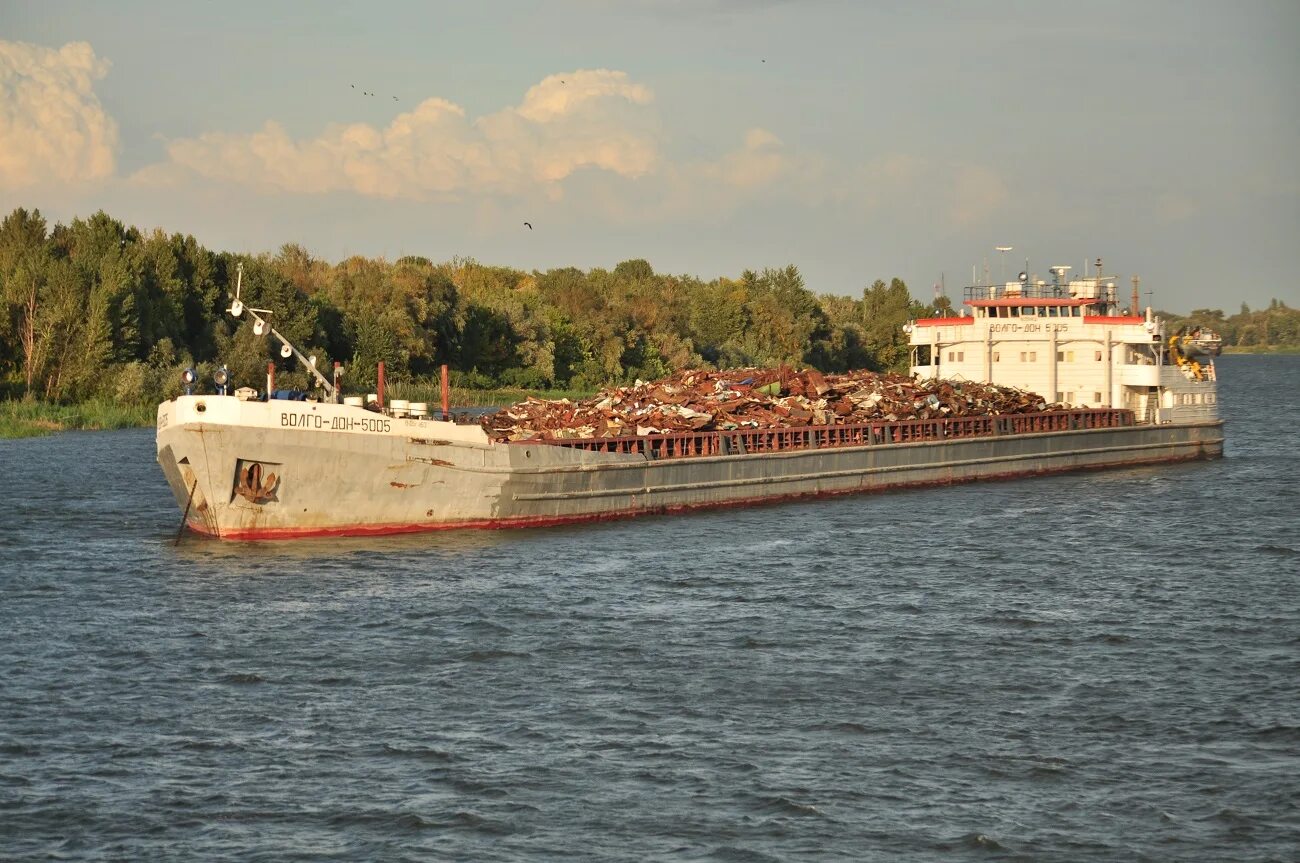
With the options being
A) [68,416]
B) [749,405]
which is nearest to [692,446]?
[749,405]

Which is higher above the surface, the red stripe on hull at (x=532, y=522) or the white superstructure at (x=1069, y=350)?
the white superstructure at (x=1069, y=350)

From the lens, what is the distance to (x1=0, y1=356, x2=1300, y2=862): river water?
15.6 meters

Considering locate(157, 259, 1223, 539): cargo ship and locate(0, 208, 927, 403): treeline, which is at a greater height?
locate(0, 208, 927, 403): treeline

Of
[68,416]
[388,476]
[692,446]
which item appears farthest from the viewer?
[68,416]

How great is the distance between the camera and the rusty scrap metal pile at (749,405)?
41.2 meters

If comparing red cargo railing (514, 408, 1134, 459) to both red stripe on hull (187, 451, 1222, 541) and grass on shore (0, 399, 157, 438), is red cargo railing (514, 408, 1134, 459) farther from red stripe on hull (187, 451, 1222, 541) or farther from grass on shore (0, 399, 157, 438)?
grass on shore (0, 399, 157, 438)

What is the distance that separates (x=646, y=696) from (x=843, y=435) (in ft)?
83.6

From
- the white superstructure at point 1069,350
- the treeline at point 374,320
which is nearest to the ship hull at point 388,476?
the white superstructure at point 1069,350

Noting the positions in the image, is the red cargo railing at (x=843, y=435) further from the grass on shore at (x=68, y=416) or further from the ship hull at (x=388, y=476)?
the grass on shore at (x=68, y=416)

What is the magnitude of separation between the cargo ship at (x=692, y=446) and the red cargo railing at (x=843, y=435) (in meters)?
0.06

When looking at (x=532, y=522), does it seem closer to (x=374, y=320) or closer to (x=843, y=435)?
(x=843, y=435)

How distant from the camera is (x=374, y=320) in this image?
9138cm

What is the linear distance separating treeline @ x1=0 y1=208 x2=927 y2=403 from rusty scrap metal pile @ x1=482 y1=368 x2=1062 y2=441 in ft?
101

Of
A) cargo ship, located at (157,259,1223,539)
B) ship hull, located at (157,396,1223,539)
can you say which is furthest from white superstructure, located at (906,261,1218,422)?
ship hull, located at (157,396,1223,539)
